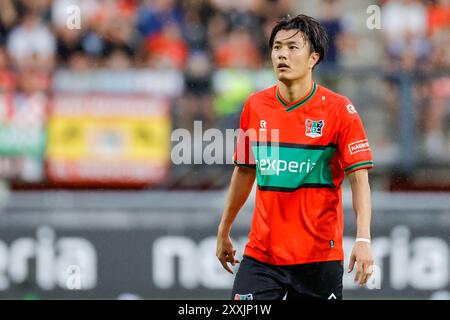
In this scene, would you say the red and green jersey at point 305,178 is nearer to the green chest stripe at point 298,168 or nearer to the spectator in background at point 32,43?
Result: the green chest stripe at point 298,168

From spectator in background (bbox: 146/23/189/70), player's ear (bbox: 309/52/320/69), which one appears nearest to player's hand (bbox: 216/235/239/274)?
player's ear (bbox: 309/52/320/69)

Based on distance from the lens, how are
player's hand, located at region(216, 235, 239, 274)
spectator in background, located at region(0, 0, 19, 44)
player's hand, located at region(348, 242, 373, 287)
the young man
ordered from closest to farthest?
player's hand, located at region(348, 242, 373, 287) < the young man < player's hand, located at region(216, 235, 239, 274) < spectator in background, located at region(0, 0, 19, 44)

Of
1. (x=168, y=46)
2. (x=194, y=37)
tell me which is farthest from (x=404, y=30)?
(x=168, y=46)

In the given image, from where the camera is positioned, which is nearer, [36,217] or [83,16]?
[36,217]

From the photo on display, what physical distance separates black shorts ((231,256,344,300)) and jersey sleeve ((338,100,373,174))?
64 centimetres

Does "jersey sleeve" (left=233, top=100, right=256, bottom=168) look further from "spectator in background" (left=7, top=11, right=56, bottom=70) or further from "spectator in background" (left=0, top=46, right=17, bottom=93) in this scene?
"spectator in background" (left=7, top=11, right=56, bottom=70)

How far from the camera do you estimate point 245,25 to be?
11.9 m

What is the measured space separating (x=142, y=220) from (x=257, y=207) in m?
4.29

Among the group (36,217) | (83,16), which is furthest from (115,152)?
(83,16)

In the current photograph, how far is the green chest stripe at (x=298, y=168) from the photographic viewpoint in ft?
19.6

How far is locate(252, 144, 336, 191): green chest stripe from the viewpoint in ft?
19.6

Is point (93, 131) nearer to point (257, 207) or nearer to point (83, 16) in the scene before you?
point (83, 16)

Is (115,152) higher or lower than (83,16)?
lower

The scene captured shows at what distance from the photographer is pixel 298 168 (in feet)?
19.6
